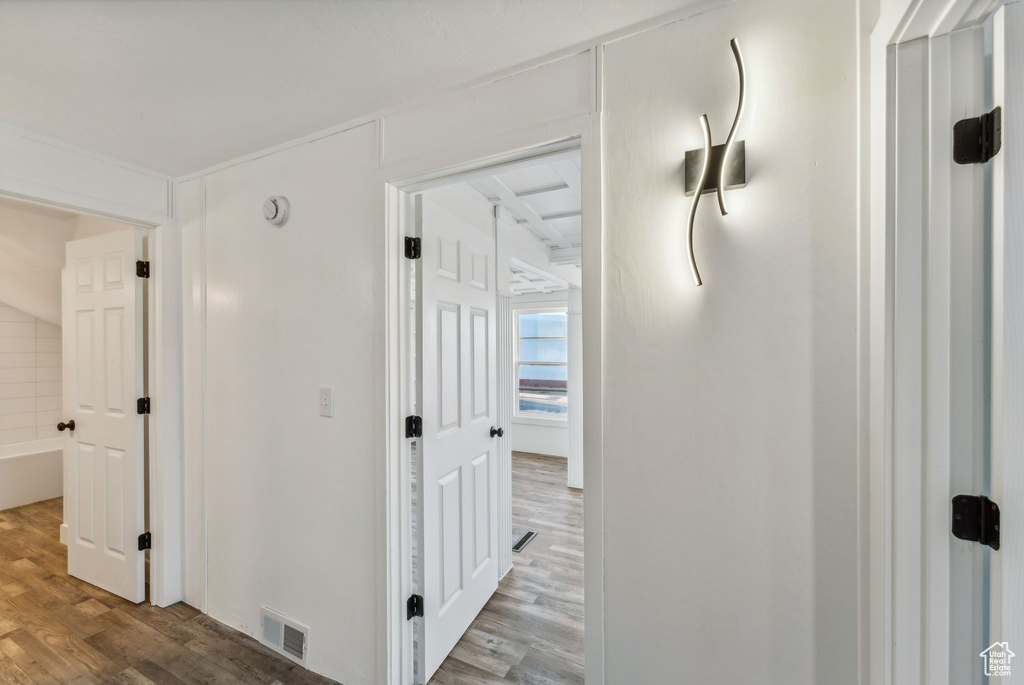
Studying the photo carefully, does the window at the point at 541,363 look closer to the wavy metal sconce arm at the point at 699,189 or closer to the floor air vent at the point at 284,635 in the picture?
the floor air vent at the point at 284,635

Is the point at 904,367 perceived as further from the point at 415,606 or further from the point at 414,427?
the point at 415,606

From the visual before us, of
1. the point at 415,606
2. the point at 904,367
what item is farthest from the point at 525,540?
the point at 904,367

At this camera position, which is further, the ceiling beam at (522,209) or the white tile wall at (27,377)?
the white tile wall at (27,377)

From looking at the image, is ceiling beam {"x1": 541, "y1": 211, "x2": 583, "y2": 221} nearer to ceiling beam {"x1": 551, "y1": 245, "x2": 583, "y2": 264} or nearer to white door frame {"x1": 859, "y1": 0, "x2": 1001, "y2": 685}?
ceiling beam {"x1": 551, "y1": 245, "x2": 583, "y2": 264}

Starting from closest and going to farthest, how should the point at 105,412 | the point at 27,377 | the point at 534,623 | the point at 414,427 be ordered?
the point at 414,427 < the point at 534,623 < the point at 105,412 < the point at 27,377

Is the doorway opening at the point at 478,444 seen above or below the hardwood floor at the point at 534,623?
above

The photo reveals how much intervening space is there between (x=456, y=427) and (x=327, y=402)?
→ 0.59 metres

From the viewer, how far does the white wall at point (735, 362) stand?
104 cm

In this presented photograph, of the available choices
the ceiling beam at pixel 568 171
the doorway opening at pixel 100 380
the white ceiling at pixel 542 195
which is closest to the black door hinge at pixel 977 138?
the white ceiling at pixel 542 195

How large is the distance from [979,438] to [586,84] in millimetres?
1299

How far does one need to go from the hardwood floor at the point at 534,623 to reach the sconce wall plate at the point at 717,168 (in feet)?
6.56

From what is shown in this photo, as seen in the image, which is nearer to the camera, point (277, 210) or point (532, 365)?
point (277, 210)

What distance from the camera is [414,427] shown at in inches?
68.8

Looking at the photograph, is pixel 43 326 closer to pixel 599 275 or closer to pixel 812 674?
pixel 599 275
